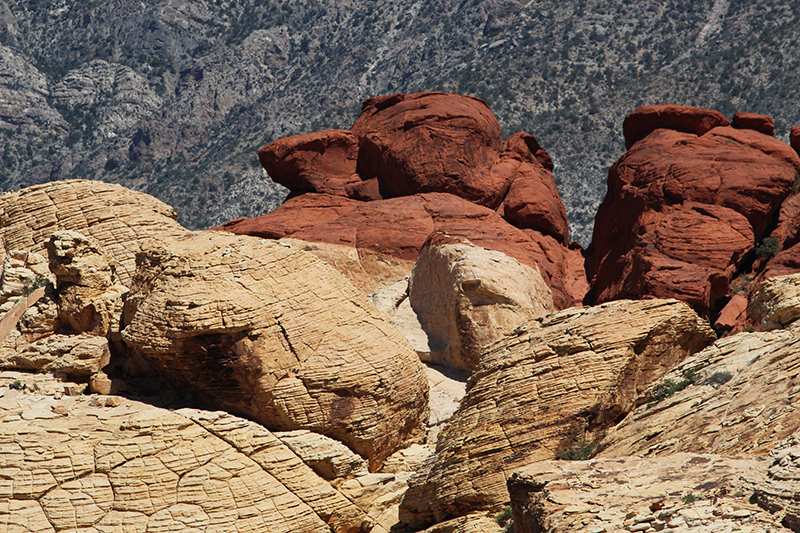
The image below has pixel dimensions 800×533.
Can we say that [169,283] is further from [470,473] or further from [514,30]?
[514,30]

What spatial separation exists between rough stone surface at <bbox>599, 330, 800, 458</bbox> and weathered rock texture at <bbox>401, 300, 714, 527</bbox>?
0.51 metres

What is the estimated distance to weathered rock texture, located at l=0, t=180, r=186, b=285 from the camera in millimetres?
18688

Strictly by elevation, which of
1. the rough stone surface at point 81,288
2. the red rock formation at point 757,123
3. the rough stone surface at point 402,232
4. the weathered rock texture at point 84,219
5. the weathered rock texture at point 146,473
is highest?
the red rock formation at point 757,123

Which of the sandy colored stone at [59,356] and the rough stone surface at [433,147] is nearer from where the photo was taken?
the sandy colored stone at [59,356]

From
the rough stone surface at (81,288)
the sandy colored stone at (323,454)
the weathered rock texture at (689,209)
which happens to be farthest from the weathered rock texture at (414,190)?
the sandy colored stone at (323,454)

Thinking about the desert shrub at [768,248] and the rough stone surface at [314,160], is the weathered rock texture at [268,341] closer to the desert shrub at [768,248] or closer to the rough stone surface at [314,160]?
the desert shrub at [768,248]

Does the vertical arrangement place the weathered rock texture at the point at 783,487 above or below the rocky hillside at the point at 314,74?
below

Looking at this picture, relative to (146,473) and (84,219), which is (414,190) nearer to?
(84,219)

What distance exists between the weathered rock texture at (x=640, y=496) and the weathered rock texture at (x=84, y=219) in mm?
10990

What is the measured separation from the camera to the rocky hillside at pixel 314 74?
81.8 metres

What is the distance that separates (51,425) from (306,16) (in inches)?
4643

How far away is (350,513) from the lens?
1523cm

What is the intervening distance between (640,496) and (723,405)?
3.13 metres

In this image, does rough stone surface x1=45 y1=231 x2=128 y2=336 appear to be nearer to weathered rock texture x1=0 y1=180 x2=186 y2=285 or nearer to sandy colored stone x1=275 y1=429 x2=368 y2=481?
weathered rock texture x1=0 y1=180 x2=186 y2=285
